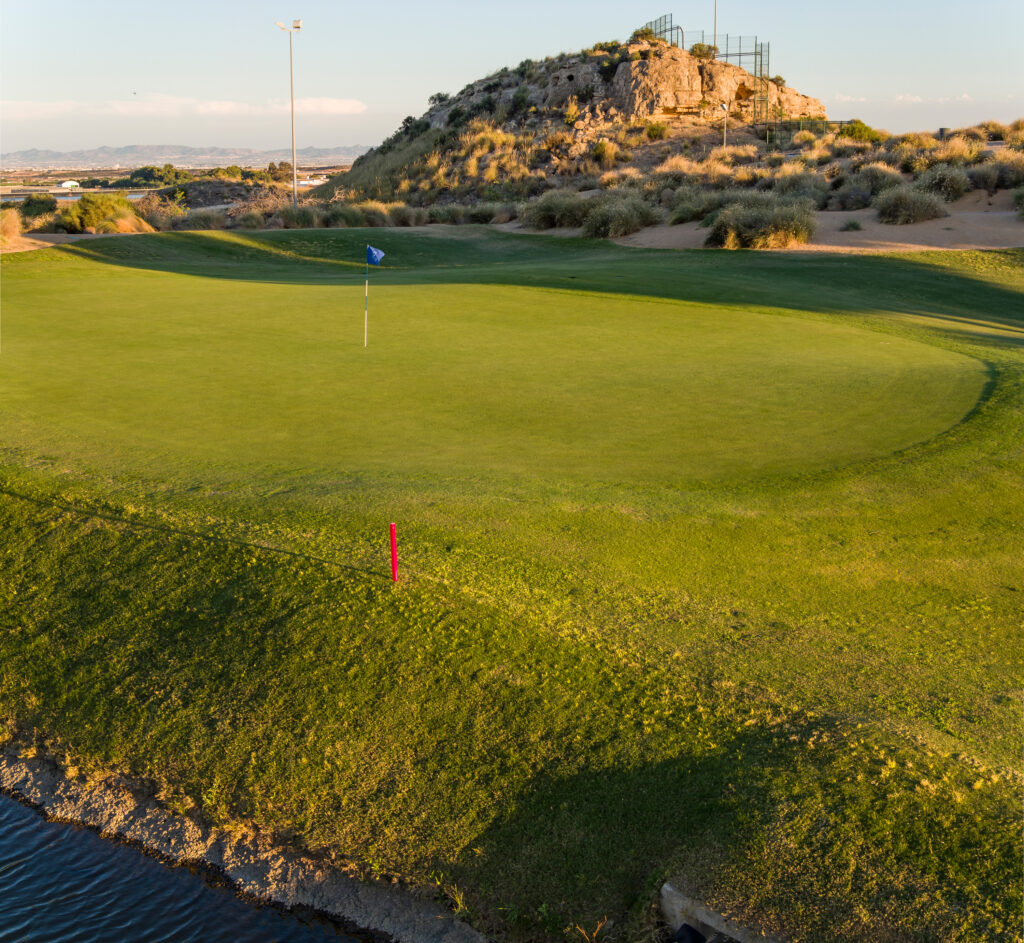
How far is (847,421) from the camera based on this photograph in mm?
10758

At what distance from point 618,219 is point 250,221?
49.8ft

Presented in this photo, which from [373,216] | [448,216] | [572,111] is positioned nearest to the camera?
[373,216]

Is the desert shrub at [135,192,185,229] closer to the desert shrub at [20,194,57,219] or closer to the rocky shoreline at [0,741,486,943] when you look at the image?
the desert shrub at [20,194,57,219]

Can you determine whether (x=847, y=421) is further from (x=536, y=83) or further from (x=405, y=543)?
(x=536, y=83)

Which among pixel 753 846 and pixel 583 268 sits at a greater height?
pixel 583 268

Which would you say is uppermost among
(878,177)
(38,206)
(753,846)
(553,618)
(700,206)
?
(878,177)

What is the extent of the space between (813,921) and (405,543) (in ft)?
13.6

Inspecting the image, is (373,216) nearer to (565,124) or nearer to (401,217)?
(401,217)

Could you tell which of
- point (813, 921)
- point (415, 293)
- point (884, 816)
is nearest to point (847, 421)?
point (884, 816)

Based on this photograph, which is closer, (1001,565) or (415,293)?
(1001,565)

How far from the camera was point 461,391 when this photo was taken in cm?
1171

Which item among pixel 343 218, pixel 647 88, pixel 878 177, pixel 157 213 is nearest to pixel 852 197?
pixel 878 177

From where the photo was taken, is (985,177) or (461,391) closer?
(461,391)

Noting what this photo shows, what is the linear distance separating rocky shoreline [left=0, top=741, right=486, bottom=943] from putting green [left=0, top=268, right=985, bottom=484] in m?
3.56
